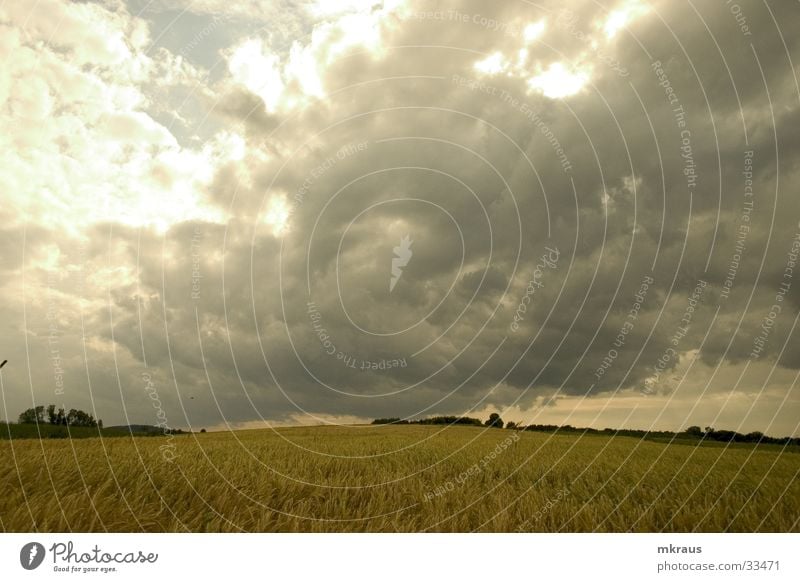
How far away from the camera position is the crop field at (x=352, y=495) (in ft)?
27.2

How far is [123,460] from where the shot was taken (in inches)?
418

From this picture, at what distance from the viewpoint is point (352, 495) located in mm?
9898

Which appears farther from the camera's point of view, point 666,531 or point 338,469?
point 338,469

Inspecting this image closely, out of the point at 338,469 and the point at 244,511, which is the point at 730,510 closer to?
the point at 338,469

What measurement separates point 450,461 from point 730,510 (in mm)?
6197

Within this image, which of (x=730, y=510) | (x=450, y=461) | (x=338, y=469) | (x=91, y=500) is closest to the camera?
(x=91, y=500)

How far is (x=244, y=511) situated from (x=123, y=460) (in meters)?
3.51

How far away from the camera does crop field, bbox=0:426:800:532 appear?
829cm
